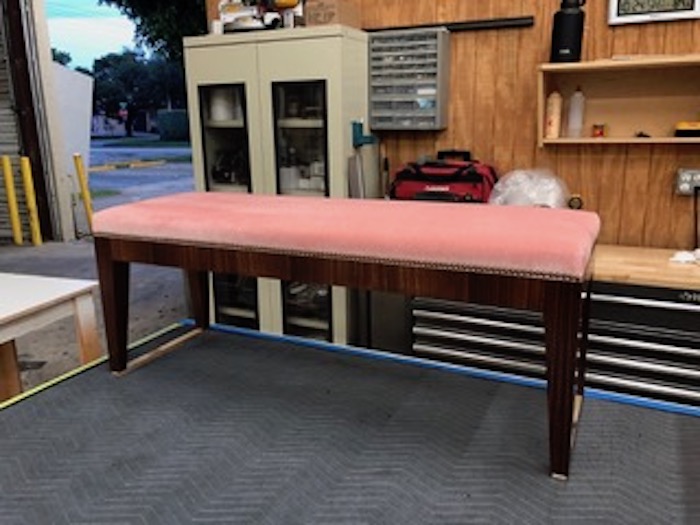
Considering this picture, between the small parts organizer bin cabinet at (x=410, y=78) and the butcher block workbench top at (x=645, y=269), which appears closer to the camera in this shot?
the butcher block workbench top at (x=645, y=269)

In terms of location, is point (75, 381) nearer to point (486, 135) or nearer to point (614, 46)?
point (486, 135)

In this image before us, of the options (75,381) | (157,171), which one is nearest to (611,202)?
(75,381)

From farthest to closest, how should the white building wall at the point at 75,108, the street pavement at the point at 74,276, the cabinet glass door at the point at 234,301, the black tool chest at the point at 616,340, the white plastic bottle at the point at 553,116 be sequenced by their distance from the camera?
the white building wall at the point at 75,108 → the cabinet glass door at the point at 234,301 → the street pavement at the point at 74,276 → the white plastic bottle at the point at 553,116 → the black tool chest at the point at 616,340

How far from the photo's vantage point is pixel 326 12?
2.90m

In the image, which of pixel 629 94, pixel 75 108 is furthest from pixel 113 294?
pixel 75 108

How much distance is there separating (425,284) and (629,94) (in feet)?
5.86

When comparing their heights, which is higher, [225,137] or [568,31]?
[568,31]

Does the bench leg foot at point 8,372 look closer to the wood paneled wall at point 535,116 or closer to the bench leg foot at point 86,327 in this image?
the bench leg foot at point 86,327

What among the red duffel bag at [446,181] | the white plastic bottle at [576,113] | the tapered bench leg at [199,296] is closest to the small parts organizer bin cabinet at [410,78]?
the red duffel bag at [446,181]

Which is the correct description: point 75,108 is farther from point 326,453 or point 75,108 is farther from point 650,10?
point 326,453

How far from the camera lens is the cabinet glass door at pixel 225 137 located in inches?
129

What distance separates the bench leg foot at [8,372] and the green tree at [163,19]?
6045mm

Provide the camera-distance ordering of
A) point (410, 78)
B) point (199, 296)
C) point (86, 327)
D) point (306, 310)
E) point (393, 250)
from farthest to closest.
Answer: point (306, 310) < point (410, 78) < point (199, 296) < point (86, 327) < point (393, 250)

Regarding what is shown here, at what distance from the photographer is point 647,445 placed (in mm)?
1587
